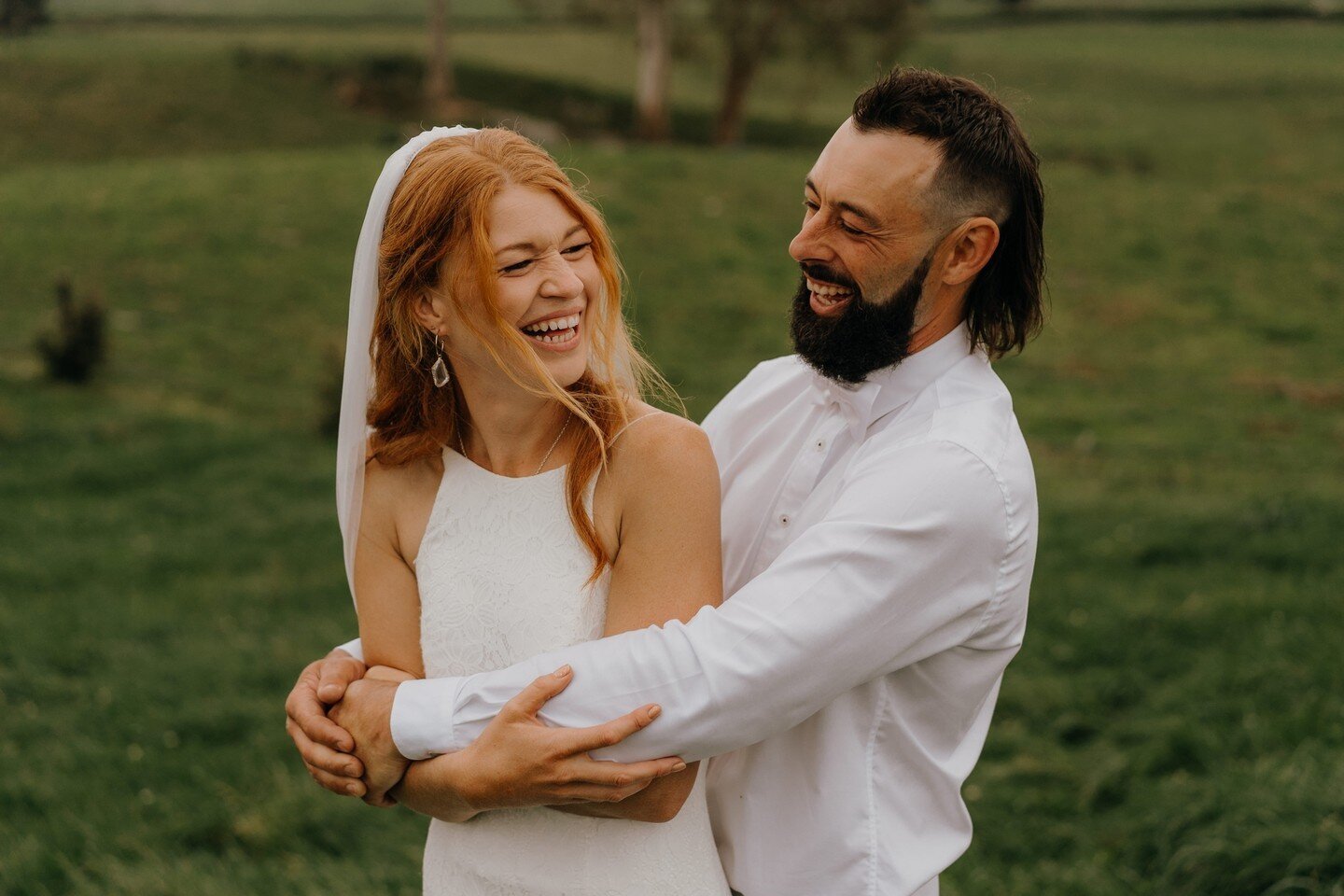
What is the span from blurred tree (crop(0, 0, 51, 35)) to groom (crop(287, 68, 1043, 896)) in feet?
102

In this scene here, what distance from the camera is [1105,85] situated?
99.7ft

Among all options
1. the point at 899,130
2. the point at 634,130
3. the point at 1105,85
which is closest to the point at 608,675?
the point at 899,130

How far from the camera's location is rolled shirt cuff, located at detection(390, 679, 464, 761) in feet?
8.16

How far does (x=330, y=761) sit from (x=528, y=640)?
0.46m

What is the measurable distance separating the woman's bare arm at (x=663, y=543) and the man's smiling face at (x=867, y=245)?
38 cm

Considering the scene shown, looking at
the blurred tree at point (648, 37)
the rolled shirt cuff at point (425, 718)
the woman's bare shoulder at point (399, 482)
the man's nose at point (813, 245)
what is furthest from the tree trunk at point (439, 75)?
the rolled shirt cuff at point (425, 718)

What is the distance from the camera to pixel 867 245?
2.73 m

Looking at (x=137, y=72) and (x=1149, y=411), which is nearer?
(x=1149, y=411)

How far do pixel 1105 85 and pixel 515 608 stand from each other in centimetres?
3084

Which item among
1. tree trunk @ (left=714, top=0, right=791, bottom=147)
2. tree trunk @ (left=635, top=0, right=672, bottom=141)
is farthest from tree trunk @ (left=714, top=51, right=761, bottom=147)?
tree trunk @ (left=635, top=0, right=672, bottom=141)

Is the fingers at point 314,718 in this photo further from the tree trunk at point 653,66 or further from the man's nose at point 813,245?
the tree trunk at point 653,66

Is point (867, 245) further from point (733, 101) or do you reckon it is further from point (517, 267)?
point (733, 101)

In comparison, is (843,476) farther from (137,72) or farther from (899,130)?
(137,72)

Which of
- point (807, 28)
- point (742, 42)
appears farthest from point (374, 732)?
point (742, 42)
